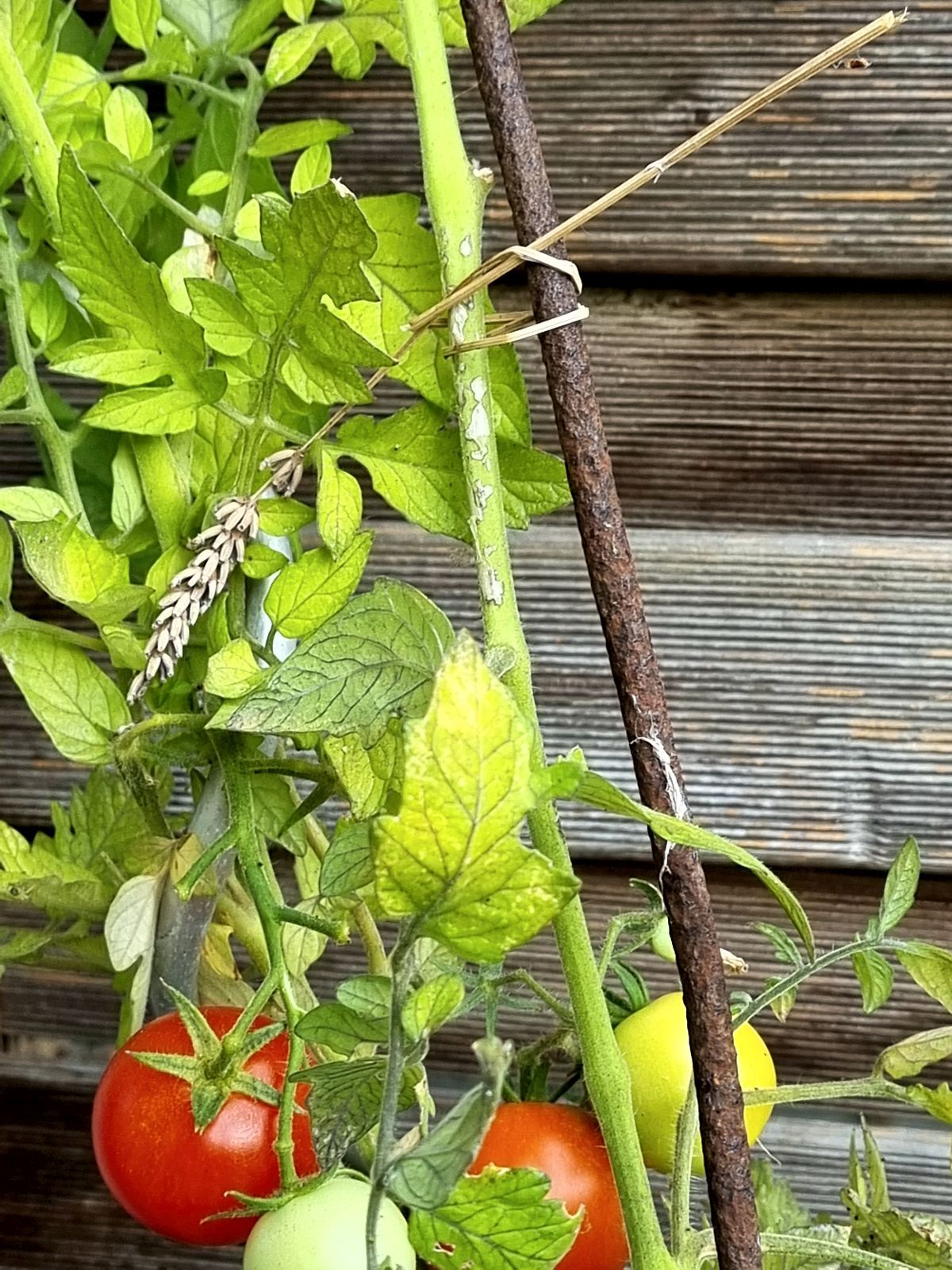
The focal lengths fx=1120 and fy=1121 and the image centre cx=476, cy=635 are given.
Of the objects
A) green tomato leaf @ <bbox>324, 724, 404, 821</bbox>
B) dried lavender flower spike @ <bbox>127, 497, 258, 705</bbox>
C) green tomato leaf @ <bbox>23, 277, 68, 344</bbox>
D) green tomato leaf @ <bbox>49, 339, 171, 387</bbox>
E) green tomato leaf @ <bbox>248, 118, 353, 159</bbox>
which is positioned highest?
green tomato leaf @ <bbox>248, 118, 353, 159</bbox>

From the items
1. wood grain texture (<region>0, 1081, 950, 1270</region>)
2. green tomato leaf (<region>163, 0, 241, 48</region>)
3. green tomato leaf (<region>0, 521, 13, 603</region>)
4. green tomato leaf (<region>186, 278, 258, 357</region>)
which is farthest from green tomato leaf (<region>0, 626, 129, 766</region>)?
wood grain texture (<region>0, 1081, 950, 1270</region>)

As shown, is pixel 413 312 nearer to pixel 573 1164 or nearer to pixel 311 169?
pixel 311 169

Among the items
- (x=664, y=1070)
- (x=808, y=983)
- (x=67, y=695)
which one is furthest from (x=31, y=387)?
(x=808, y=983)

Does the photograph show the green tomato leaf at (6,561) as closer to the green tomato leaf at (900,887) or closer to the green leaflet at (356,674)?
the green leaflet at (356,674)

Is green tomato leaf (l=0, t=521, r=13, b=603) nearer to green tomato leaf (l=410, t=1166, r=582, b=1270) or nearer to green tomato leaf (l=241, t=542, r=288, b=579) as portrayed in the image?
green tomato leaf (l=241, t=542, r=288, b=579)

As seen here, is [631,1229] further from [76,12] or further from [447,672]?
[76,12]
